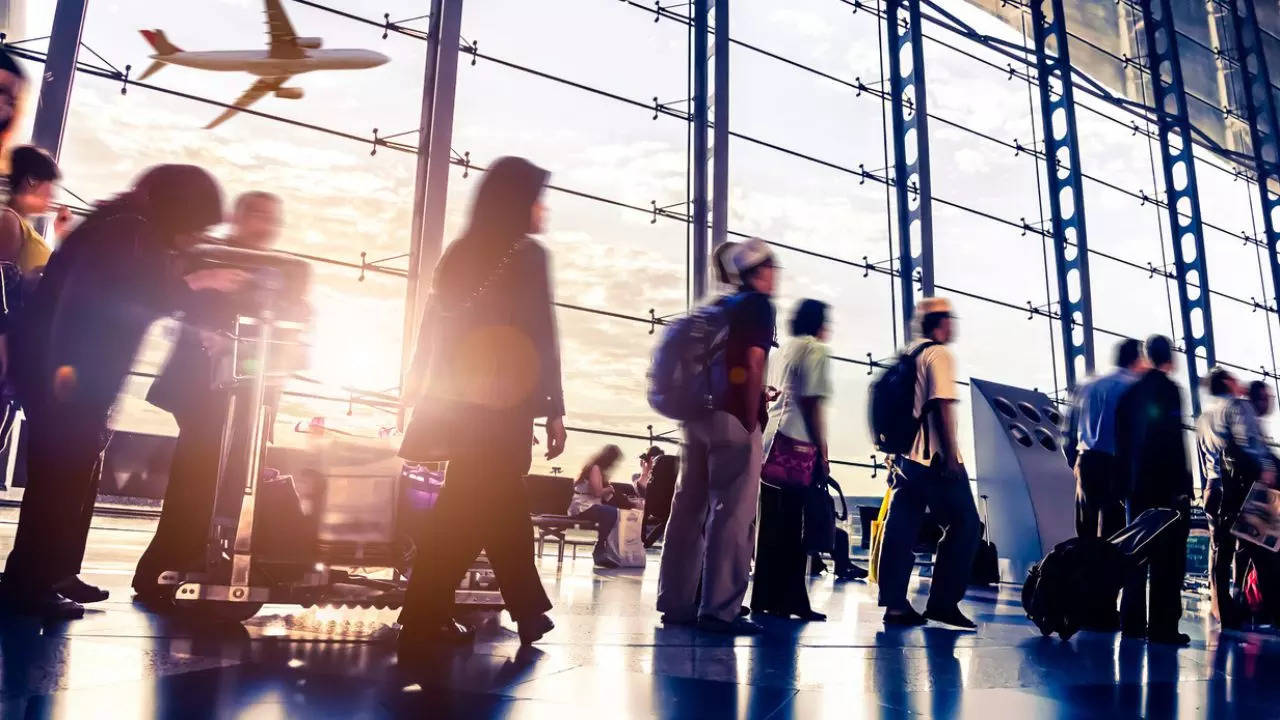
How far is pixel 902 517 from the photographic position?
3.71m

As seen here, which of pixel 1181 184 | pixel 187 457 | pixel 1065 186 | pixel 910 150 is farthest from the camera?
pixel 1181 184

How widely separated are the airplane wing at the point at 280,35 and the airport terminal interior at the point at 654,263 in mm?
28

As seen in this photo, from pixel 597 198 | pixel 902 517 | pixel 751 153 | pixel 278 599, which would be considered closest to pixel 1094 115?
pixel 751 153

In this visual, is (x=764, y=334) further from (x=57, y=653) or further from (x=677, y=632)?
(x=57, y=653)

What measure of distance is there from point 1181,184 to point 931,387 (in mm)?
11249

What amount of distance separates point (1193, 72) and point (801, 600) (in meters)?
13.2

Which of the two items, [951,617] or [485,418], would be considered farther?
[951,617]

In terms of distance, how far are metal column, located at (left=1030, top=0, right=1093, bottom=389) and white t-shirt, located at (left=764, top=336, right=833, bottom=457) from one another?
8313 mm

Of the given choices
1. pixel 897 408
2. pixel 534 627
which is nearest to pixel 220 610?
pixel 534 627

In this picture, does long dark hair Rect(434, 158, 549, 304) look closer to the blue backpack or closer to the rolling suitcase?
the blue backpack

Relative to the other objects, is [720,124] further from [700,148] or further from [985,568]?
[985,568]

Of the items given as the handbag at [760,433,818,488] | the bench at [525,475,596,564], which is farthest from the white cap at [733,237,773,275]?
the bench at [525,475,596,564]

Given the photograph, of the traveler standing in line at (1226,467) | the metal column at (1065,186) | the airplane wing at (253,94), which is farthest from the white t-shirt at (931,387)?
the metal column at (1065,186)

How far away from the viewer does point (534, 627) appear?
2291 millimetres
